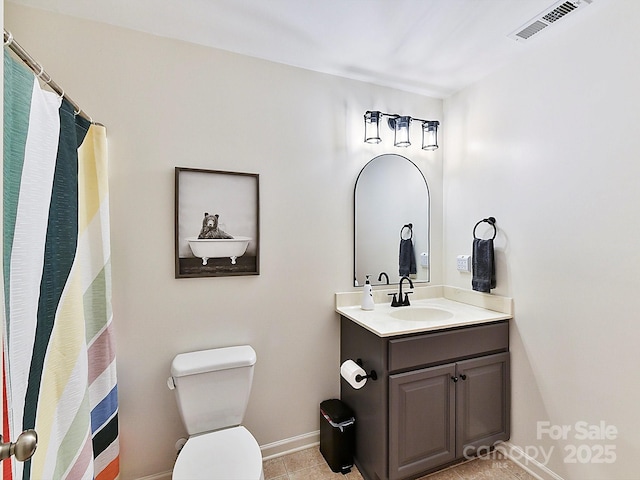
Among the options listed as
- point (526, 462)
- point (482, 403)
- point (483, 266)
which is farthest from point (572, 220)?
point (526, 462)

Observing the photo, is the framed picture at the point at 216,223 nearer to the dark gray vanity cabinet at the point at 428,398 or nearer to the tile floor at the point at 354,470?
the dark gray vanity cabinet at the point at 428,398

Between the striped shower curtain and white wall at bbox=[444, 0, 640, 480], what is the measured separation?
223cm

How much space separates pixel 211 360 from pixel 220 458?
448 mm

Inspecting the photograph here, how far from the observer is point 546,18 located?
1.64 meters

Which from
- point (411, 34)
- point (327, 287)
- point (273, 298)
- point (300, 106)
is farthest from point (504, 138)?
point (273, 298)

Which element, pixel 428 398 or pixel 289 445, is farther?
pixel 289 445

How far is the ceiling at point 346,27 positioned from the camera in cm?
157

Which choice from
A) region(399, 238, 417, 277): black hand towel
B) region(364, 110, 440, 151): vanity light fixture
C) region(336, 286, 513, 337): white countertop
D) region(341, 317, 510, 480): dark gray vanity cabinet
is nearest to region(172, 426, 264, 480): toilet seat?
region(341, 317, 510, 480): dark gray vanity cabinet

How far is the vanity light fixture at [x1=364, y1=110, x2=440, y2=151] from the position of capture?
7.21 feet

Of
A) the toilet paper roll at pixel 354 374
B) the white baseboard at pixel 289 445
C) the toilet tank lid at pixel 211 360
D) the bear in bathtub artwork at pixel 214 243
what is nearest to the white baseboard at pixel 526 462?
the toilet paper roll at pixel 354 374

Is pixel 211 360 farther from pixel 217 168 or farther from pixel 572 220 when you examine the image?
pixel 572 220

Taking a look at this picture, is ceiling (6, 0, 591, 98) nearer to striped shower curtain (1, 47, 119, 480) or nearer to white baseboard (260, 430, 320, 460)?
striped shower curtain (1, 47, 119, 480)

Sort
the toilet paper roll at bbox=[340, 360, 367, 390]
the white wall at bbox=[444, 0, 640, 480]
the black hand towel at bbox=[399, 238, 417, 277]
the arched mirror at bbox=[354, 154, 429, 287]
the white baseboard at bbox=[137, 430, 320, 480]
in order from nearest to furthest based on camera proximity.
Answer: the white wall at bbox=[444, 0, 640, 480]
the toilet paper roll at bbox=[340, 360, 367, 390]
the white baseboard at bbox=[137, 430, 320, 480]
the arched mirror at bbox=[354, 154, 429, 287]
the black hand towel at bbox=[399, 238, 417, 277]

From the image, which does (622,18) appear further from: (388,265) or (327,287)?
(327,287)
